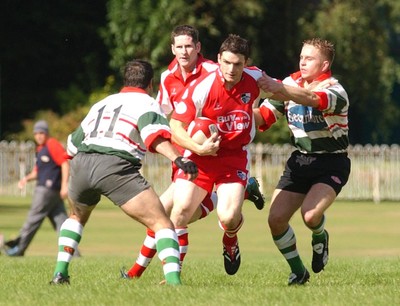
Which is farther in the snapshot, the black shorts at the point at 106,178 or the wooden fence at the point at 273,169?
the wooden fence at the point at 273,169

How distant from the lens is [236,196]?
12.5m

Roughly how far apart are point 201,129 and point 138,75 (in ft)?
3.08

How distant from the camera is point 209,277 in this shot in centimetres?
1372

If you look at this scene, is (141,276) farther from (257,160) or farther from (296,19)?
(296,19)

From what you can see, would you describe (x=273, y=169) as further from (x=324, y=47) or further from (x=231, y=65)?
(x=231, y=65)

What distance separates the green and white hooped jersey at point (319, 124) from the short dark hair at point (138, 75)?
183cm

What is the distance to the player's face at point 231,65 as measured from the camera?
1226 centimetres

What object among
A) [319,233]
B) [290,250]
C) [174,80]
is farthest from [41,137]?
[290,250]

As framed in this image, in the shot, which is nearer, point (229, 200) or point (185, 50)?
point (229, 200)

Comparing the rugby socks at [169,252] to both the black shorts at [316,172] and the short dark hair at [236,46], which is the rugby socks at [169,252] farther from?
the black shorts at [316,172]

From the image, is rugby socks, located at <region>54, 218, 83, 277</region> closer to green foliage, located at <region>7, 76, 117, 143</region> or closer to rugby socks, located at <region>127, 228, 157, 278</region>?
rugby socks, located at <region>127, 228, 157, 278</region>

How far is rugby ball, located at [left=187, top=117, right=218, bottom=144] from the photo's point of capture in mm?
12250

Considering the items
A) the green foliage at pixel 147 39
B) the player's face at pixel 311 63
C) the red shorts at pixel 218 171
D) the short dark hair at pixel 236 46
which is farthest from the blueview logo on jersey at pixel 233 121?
the green foliage at pixel 147 39

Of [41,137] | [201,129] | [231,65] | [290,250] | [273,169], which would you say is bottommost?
[273,169]
